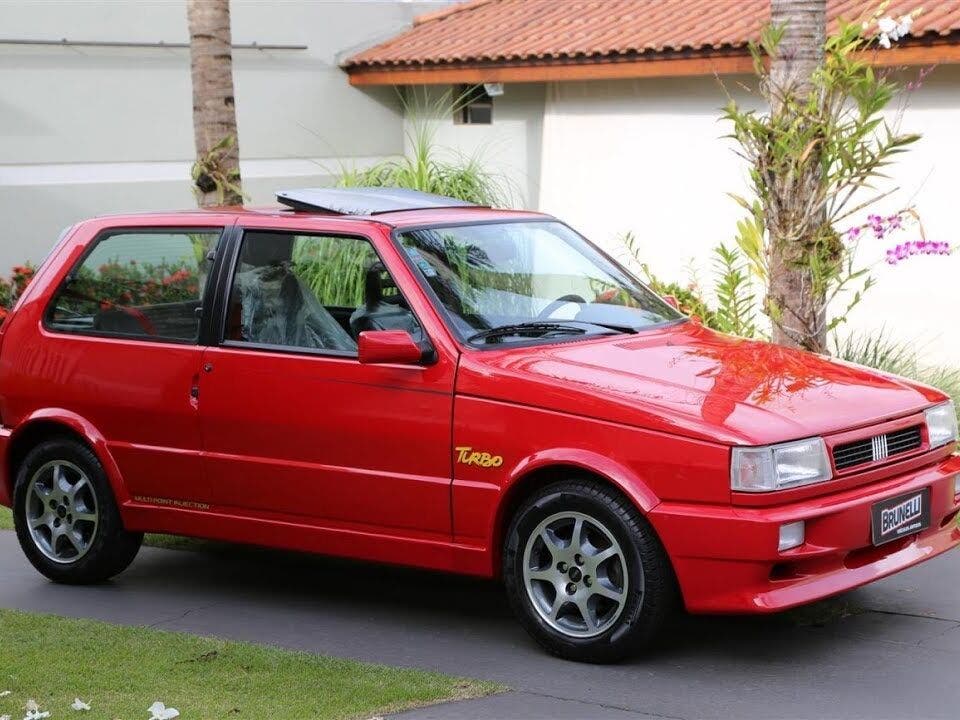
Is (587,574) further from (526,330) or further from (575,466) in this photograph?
(526,330)

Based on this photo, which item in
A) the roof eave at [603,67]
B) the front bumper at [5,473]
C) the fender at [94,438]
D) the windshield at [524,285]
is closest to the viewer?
the windshield at [524,285]

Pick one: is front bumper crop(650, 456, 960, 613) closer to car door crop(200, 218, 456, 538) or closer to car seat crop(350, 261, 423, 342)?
car door crop(200, 218, 456, 538)

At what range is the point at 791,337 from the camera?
378 inches

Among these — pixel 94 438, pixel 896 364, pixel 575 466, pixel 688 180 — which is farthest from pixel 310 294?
pixel 688 180

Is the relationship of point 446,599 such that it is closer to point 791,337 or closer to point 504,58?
point 791,337

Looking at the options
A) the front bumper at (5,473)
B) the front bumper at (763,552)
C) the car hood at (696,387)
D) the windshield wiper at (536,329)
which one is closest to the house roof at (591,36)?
the car hood at (696,387)

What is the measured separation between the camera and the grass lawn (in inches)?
223

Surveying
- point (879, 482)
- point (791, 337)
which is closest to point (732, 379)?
point (879, 482)

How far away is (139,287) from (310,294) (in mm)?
1006

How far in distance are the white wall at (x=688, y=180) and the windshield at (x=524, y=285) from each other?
21.5ft

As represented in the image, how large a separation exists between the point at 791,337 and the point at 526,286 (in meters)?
3.19

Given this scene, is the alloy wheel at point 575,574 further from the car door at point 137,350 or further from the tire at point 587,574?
the car door at point 137,350

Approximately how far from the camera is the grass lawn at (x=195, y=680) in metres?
5.65

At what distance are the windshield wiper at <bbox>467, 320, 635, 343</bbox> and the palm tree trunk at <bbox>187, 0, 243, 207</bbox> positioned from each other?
19.9 feet
